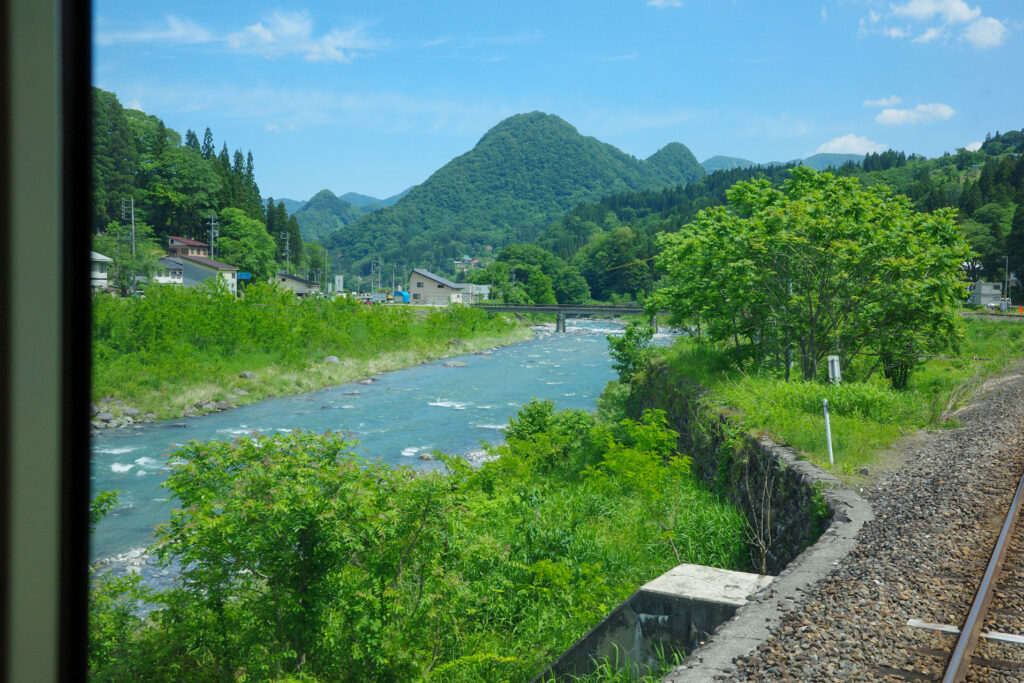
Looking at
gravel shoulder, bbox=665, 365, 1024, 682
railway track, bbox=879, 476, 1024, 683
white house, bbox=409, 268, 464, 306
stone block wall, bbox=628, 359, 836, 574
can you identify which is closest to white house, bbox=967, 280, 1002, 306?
stone block wall, bbox=628, 359, 836, 574

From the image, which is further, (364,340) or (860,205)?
(364,340)

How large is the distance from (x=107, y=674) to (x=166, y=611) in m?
0.42

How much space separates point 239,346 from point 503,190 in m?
105

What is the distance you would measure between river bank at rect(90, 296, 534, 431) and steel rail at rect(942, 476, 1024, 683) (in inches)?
356

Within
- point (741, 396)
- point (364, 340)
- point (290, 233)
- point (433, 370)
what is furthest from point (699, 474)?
point (290, 233)

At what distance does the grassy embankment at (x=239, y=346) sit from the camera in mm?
14875

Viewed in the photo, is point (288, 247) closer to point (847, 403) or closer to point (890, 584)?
point (847, 403)

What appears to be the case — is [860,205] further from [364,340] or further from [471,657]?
[364,340]

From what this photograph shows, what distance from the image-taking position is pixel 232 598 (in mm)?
3365

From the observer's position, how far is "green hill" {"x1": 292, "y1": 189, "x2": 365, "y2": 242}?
5309 centimetres

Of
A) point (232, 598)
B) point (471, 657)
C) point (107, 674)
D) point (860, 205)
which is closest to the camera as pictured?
point (107, 674)

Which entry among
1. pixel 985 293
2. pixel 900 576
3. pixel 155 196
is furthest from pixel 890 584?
pixel 985 293

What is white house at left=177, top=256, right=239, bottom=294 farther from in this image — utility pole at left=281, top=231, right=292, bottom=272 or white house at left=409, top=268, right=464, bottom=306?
white house at left=409, top=268, right=464, bottom=306

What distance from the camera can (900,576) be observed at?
360 cm
